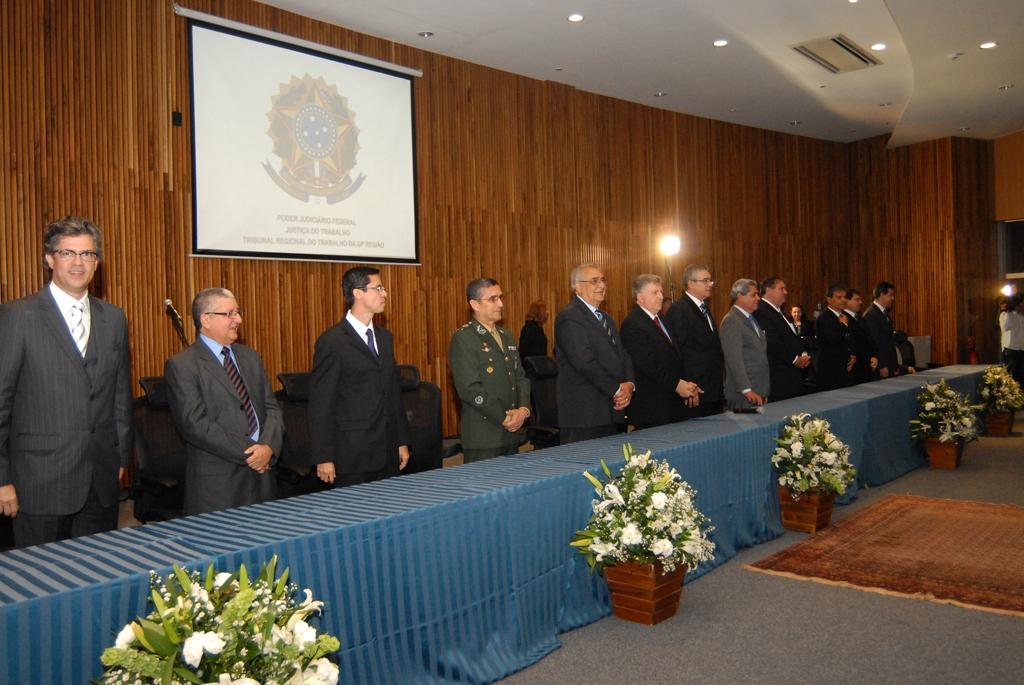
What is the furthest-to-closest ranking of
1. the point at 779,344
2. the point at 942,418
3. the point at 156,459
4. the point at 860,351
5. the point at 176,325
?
the point at 860,351
the point at 942,418
the point at 779,344
the point at 176,325
the point at 156,459

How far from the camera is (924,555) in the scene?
4.20 m

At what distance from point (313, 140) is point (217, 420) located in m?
4.14

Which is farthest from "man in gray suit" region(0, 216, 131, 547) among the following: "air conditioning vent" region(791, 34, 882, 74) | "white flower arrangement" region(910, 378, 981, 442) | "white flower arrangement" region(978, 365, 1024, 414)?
"white flower arrangement" region(978, 365, 1024, 414)

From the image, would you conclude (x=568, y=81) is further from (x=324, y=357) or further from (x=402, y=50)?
(x=324, y=357)

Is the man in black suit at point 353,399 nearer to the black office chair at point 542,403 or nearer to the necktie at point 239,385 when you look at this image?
the necktie at point 239,385

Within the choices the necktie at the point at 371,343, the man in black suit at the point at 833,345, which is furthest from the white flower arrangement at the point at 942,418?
the necktie at the point at 371,343

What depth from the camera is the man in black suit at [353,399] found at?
3824mm

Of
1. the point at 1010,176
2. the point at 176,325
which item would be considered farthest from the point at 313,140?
the point at 1010,176

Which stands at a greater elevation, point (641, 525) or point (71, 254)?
point (71, 254)

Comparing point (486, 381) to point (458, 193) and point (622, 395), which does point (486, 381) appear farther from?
point (458, 193)

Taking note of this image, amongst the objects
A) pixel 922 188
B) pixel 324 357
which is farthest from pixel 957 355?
pixel 324 357

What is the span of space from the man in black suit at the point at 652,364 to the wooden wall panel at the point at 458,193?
10.2 feet

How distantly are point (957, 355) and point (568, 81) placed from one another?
7.82 meters

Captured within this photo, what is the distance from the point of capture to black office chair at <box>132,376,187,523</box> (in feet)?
12.8
